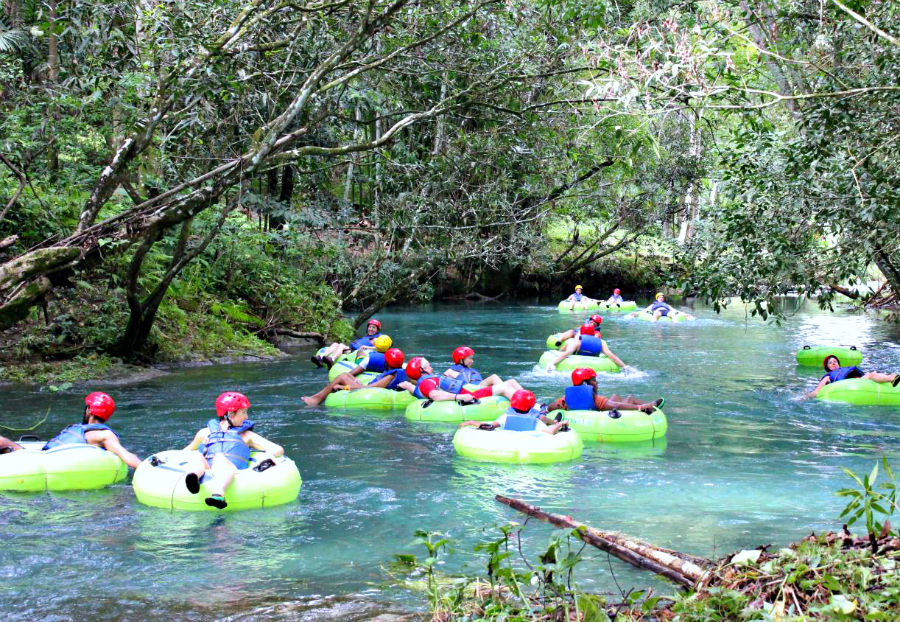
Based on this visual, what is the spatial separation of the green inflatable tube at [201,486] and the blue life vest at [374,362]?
18.3 ft

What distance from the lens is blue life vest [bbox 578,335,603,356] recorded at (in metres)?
15.8

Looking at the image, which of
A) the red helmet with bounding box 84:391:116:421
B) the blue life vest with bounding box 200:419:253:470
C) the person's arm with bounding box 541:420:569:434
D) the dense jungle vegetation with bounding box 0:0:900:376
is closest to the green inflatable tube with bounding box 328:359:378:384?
the dense jungle vegetation with bounding box 0:0:900:376

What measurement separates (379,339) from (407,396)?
1311 mm

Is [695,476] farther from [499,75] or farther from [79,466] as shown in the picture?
[499,75]

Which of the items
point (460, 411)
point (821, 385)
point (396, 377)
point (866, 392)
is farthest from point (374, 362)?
point (866, 392)

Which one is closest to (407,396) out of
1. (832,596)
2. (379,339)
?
(379,339)

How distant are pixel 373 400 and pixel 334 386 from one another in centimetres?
75

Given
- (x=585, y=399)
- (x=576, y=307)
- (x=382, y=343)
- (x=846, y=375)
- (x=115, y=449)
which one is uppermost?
(x=576, y=307)

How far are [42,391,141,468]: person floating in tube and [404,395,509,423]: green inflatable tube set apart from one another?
4175 millimetres

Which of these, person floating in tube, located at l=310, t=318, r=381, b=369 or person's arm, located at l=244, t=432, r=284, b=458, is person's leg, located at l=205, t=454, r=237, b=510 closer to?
person's arm, located at l=244, t=432, r=284, b=458

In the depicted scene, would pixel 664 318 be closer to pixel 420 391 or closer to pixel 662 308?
pixel 662 308

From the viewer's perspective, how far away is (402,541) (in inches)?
273

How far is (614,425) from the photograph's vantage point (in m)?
10.5

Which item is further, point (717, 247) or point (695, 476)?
point (717, 247)
